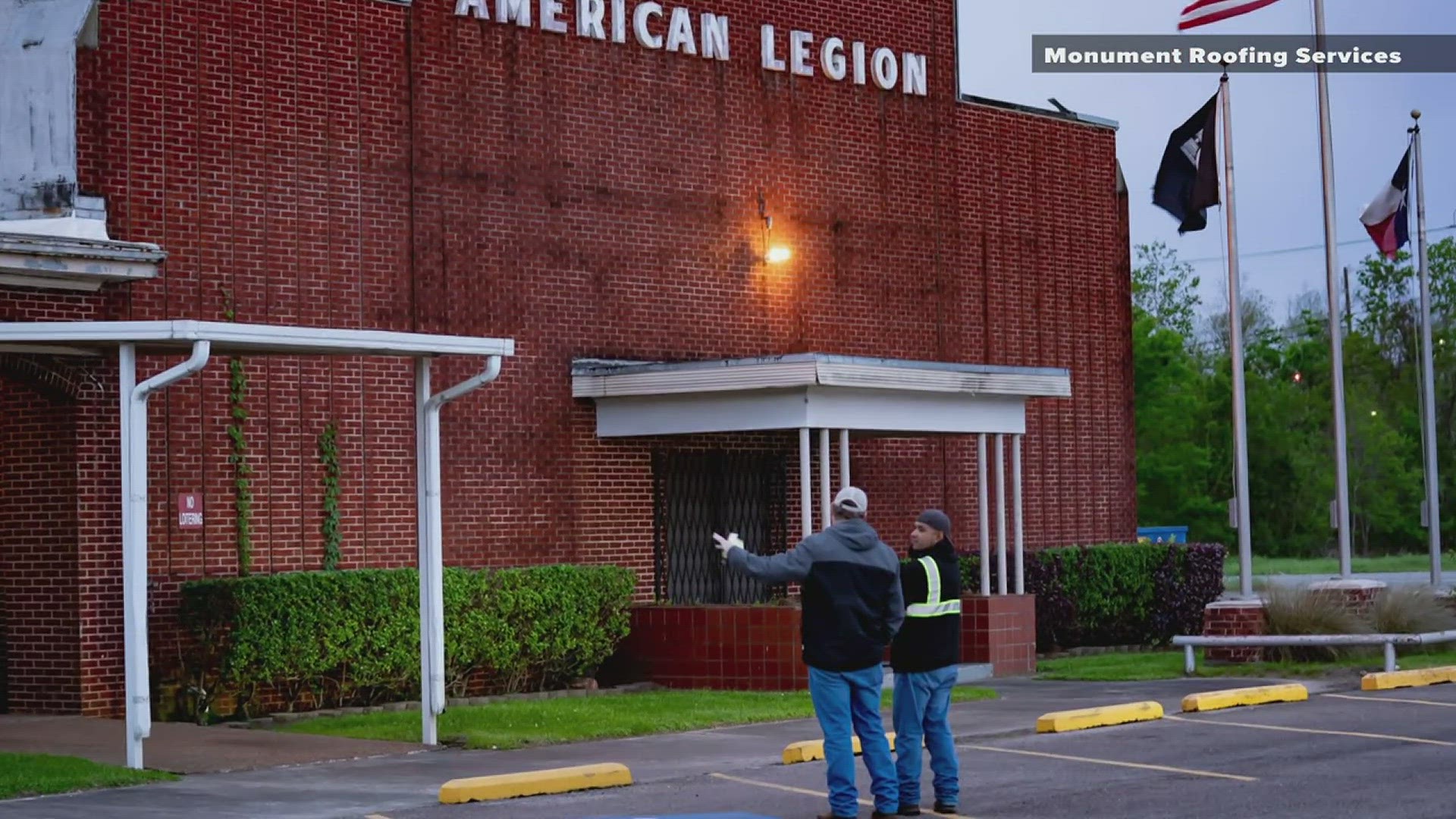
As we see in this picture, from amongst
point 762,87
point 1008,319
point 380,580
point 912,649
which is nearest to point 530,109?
point 762,87

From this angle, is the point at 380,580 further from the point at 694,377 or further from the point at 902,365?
the point at 902,365

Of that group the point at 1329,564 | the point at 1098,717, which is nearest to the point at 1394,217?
the point at 1098,717

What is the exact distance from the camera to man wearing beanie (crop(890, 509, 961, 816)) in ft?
40.8

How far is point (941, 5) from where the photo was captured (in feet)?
88.0

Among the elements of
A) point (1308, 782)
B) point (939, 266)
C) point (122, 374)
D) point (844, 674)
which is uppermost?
point (939, 266)

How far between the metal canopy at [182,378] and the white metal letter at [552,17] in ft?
21.8

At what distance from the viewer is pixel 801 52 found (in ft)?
82.1

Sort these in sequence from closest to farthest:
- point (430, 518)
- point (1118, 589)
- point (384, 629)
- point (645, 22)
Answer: point (430, 518), point (384, 629), point (645, 22), point (1118, 589)

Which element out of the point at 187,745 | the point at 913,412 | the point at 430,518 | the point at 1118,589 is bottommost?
the point at 187,745

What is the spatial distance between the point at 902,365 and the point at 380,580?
609cm

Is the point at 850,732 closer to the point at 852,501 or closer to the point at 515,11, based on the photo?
the point at 852,501

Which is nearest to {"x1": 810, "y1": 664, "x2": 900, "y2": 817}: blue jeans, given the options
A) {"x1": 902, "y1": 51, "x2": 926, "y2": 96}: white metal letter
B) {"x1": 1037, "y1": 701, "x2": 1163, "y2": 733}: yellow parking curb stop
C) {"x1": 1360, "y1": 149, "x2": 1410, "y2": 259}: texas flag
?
{"x1": 1037, "y1": 701, "x2": 1163, "y2": 733}: yellow parking curb stop

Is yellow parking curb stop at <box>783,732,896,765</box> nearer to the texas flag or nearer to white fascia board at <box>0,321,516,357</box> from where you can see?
white fascia board at <box>0,321,516,357</box>

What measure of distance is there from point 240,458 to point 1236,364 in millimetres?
10853
